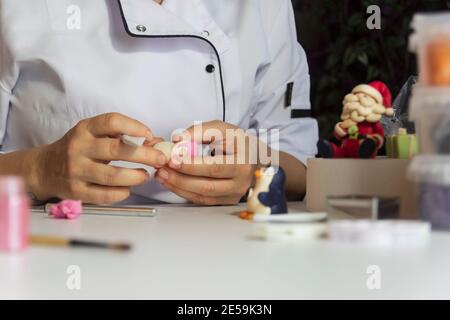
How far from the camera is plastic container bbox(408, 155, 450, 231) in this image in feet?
2.19

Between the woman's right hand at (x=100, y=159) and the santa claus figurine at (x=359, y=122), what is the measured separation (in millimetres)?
210

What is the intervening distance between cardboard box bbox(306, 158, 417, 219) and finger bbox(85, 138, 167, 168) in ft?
0.64

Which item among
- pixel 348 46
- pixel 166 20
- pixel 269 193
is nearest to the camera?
pixel 269 193

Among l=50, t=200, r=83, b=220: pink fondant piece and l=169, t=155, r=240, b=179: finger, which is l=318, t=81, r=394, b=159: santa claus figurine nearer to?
l=169, t=155, r=240, b=179: finger

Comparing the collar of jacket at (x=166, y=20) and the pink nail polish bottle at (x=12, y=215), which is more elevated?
the collar of jacket at (x=166, y=20)

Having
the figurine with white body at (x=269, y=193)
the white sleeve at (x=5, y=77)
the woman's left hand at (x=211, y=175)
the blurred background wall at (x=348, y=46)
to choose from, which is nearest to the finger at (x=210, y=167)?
the woman's left hand at (x=211, y=175)

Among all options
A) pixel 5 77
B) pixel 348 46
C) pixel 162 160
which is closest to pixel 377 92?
pixel 162 160

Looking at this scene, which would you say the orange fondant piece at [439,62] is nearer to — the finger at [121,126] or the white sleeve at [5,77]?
the finger at [121,126]

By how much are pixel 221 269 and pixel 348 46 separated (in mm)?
1717

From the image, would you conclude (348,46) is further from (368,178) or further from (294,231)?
(294,231)

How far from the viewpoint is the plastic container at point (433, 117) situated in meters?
0.67

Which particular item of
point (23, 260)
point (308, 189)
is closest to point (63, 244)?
point (23, 260)

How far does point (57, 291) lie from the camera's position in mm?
471

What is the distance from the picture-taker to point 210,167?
0.92 metres
